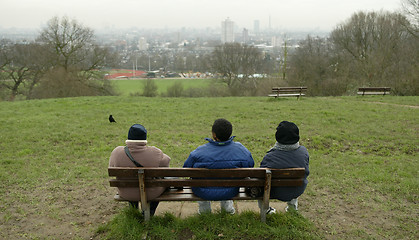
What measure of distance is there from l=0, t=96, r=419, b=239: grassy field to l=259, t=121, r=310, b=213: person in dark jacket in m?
0.35

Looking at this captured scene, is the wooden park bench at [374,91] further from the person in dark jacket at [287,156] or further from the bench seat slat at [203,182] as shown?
the bench seat slat at [203,182]

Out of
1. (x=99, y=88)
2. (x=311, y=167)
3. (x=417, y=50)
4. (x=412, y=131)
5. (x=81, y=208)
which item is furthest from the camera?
(x=99, y=88)

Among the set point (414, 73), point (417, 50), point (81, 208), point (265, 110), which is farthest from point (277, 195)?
point (417, 50)

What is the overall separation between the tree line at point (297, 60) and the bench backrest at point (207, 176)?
2386 centimetres

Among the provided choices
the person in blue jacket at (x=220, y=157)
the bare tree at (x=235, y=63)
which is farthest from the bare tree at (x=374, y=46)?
the person in blue jacket at (x=220, y=157)

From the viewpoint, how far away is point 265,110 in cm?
1403

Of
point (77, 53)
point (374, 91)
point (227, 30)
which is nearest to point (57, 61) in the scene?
point (77, 53)

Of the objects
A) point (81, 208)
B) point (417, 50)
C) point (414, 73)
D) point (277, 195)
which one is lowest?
point (81, 208)

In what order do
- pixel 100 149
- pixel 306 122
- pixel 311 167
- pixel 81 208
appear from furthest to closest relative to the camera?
pixel 306 122 → pixel 100 149 → pixel 311 167 → pixel 81 208

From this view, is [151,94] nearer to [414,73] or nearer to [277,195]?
[414,73]

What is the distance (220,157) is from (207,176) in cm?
30

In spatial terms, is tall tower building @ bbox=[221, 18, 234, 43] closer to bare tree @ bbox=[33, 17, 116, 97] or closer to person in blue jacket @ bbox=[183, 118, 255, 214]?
bare tree @ bbox=[33, 17, 116, 97]

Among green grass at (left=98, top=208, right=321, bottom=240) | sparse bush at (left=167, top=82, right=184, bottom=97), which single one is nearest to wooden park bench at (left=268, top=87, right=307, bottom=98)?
green grass at (left=98, top=208, right=321, bottom=240)

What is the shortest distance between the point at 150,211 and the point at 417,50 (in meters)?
29.1
